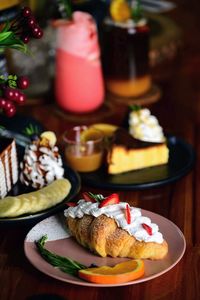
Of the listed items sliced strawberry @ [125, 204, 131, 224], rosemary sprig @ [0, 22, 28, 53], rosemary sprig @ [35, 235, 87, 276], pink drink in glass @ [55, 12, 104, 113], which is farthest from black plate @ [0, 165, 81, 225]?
pink drink in glass @ [55, 12, 104, 113]

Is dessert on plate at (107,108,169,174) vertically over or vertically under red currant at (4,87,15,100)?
under

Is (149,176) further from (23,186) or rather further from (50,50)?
(50,50)

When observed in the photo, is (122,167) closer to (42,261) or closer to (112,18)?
(42,261)

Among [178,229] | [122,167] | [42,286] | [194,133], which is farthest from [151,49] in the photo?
[42,286]

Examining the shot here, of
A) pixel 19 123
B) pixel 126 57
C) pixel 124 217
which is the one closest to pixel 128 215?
pixel 124 217

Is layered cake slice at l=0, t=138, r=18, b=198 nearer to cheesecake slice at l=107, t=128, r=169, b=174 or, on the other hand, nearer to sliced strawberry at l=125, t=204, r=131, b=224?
cheesecake slice at l=107, t=128, r=169, b=174
